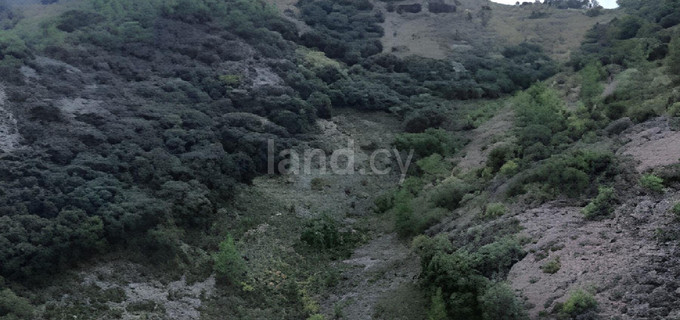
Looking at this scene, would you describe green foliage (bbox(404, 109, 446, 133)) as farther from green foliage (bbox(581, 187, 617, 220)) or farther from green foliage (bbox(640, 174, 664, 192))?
green foliage (bbox(640, 174, 664, 192))

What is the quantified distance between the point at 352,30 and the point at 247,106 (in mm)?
22117

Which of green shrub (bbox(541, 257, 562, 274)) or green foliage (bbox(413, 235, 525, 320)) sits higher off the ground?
green shrub (bbox(541, 257, 562, 274))

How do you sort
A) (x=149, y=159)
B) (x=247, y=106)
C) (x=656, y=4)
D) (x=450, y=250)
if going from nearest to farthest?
(x=450, y=250) → (x=149, y=159) → (x=247, y=106) → (x=656, y=4)

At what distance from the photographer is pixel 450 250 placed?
2808 centimetres

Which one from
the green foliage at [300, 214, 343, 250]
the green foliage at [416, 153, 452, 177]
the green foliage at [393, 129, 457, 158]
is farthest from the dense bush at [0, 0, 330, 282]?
the green foliage at [416, 153, 452, 177]

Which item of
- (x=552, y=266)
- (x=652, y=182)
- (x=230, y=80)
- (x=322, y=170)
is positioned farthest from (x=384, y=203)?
(x=230, y=80)

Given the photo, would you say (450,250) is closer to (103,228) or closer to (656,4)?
(103,228)

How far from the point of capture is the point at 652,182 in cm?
2602

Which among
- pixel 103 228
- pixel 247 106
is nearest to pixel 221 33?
pixel 247 106

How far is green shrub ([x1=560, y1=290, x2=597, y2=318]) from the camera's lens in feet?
68.9

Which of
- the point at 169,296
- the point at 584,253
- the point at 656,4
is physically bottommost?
the point at 169,296

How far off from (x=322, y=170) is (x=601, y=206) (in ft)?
63.7

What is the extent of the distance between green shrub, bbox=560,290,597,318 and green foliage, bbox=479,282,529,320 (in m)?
1.44

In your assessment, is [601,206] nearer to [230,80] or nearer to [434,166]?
[434,166]
